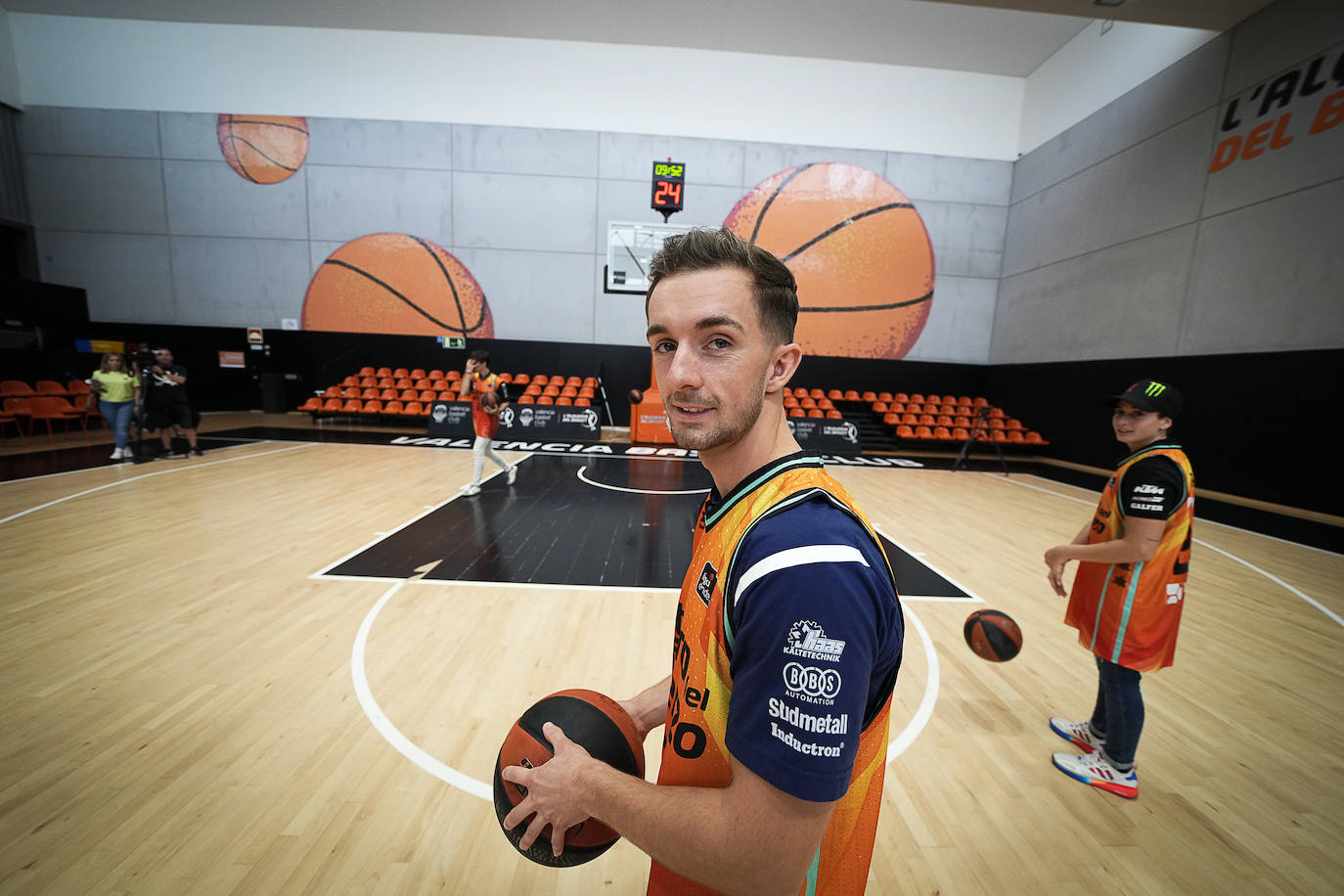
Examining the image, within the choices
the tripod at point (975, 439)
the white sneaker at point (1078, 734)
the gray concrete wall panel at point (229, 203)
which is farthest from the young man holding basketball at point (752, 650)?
the gray concrete wall panel at point (229, 203)

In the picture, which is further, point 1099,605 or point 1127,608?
point 1099,605

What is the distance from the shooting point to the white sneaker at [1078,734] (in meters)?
2.67

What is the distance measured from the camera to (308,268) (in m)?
13.1

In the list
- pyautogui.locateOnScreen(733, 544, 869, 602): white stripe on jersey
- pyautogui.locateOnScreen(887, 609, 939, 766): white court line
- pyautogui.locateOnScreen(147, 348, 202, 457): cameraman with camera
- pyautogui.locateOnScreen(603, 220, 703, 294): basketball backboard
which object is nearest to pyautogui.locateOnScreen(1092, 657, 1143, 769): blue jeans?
Answer: pyautogui.locateOnScreen(887, 609, 939, 766): white court line

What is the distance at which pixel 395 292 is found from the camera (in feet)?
43.4

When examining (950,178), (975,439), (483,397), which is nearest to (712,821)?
(483,397)

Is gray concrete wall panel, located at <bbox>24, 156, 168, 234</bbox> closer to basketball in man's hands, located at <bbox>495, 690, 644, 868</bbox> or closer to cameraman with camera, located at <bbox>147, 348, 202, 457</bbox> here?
cameraman with camera, located at <bbox>147, 348, 202, 457</bbox>

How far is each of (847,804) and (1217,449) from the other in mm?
11021

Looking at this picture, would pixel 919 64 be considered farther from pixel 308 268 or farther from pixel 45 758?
pixel 45 758

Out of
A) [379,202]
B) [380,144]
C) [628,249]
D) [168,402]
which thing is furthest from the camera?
[379,202]

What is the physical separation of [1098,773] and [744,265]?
3162mm

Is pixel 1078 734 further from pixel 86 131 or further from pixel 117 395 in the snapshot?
pixel 86 131

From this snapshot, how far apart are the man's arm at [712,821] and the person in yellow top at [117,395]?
37.3 ft

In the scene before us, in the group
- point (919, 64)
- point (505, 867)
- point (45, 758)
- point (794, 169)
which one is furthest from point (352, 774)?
point (919, 64)
